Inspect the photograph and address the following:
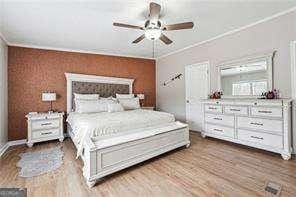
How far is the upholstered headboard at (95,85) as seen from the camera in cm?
485

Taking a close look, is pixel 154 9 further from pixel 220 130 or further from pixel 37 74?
pixel 37 74

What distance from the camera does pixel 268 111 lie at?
10.1ft

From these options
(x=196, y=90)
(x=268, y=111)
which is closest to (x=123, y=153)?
(x=268, y=111)

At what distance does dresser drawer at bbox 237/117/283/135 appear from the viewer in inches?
116

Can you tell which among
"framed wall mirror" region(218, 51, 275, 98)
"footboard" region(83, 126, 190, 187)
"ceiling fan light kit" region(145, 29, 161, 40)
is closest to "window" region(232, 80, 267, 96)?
"framed wall mirror" region(218, 51, 275, 98)

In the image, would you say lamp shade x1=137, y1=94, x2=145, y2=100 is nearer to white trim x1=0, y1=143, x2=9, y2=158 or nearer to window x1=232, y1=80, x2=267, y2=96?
window x1=232, y1=80, x2=267, y2=96

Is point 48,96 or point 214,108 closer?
point 214,108

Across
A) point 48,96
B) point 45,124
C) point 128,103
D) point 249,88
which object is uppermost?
point 249,88

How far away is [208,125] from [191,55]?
7.25ft

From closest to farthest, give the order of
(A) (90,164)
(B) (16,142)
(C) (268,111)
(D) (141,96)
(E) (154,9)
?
(A) (90,164) → (E) (154,9) → (C) (268,111) → (B) (16,142) → (D) (141,96)

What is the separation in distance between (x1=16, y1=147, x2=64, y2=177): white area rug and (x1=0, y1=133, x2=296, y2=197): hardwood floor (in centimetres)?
11

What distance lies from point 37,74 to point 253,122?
531 cm

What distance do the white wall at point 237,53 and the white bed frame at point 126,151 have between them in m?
1.97

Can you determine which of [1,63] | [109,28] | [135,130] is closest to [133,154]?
[135,130]
